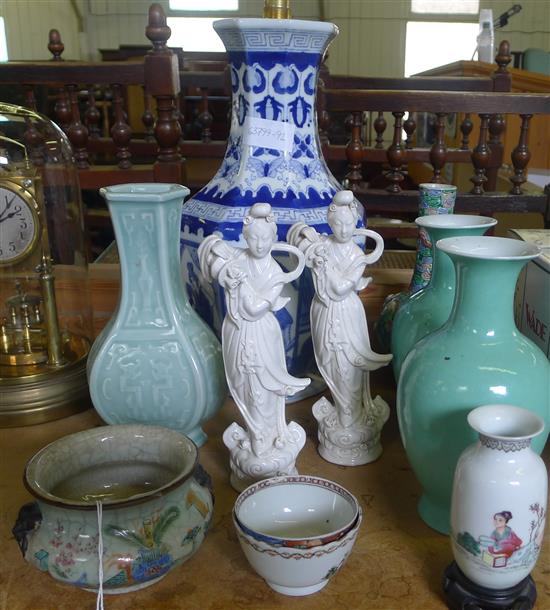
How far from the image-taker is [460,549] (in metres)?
0.54

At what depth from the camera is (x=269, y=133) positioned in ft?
2.87

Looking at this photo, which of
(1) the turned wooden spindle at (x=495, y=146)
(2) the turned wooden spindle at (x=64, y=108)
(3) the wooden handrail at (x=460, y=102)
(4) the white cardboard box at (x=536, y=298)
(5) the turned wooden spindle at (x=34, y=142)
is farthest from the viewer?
(1) the turned wooden spindle at (x=495, y=146)

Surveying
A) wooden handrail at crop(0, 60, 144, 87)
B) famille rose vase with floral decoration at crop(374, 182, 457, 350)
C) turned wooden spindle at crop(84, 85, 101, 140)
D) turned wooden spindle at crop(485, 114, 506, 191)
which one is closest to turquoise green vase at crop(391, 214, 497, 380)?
famille rose vase with floral decoration at crop(374, 182, 457, 350)

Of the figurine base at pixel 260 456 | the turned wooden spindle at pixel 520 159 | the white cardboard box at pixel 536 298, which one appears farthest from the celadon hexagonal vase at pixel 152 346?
the turned wooden spindle at pixel 520 159

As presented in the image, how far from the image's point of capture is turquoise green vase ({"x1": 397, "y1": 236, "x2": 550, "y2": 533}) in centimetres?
59

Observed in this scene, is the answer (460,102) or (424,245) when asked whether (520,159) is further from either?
(424,245)

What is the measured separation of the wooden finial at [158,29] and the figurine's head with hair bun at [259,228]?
0.67 m

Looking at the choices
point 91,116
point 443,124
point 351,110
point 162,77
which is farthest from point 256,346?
point 91,116

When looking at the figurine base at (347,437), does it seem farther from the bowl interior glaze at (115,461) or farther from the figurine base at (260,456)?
the bowl interior glaze at (115,461)

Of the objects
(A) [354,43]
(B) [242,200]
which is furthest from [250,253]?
(A) [354,43]

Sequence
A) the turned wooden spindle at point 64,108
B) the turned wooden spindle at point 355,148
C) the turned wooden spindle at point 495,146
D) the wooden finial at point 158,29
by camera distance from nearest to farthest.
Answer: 1. the wooden finial at point 158,29
2. the turned wooden spindle at point 355,148
3. the turned wooden spindle at point 64,108
4. the turned wooden spindle at point 495,146

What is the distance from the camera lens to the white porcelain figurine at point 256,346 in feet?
2.19

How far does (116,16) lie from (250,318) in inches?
235

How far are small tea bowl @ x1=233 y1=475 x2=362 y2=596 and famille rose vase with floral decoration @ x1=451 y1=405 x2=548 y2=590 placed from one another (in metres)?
0.10
